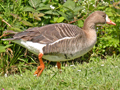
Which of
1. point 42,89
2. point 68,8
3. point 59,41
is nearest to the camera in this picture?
point 42,89

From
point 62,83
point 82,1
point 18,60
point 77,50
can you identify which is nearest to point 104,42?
point 82,1

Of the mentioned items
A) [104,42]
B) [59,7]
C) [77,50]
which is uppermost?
[59,7]

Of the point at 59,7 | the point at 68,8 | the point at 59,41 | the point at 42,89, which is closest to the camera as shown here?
the point at 42,89

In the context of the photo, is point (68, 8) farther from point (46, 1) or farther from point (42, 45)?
point (42, 45)

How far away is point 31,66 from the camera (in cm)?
675

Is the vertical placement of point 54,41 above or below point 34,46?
above

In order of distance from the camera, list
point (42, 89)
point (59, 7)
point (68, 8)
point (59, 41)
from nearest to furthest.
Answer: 1. point (42, 89)
2. point (59, 41)
3. point (68, 8)
4. point (59, 7)

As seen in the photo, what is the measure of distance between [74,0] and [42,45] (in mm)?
2356

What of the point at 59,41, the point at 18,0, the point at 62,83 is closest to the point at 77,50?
the point at 59,41

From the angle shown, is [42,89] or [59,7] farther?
[59,7]

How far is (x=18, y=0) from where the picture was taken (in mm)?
6551

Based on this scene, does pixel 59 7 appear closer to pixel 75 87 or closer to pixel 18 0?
pixel 18 0

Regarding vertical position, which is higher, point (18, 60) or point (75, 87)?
point (75, 87)

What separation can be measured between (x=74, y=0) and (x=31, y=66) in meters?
2.20
